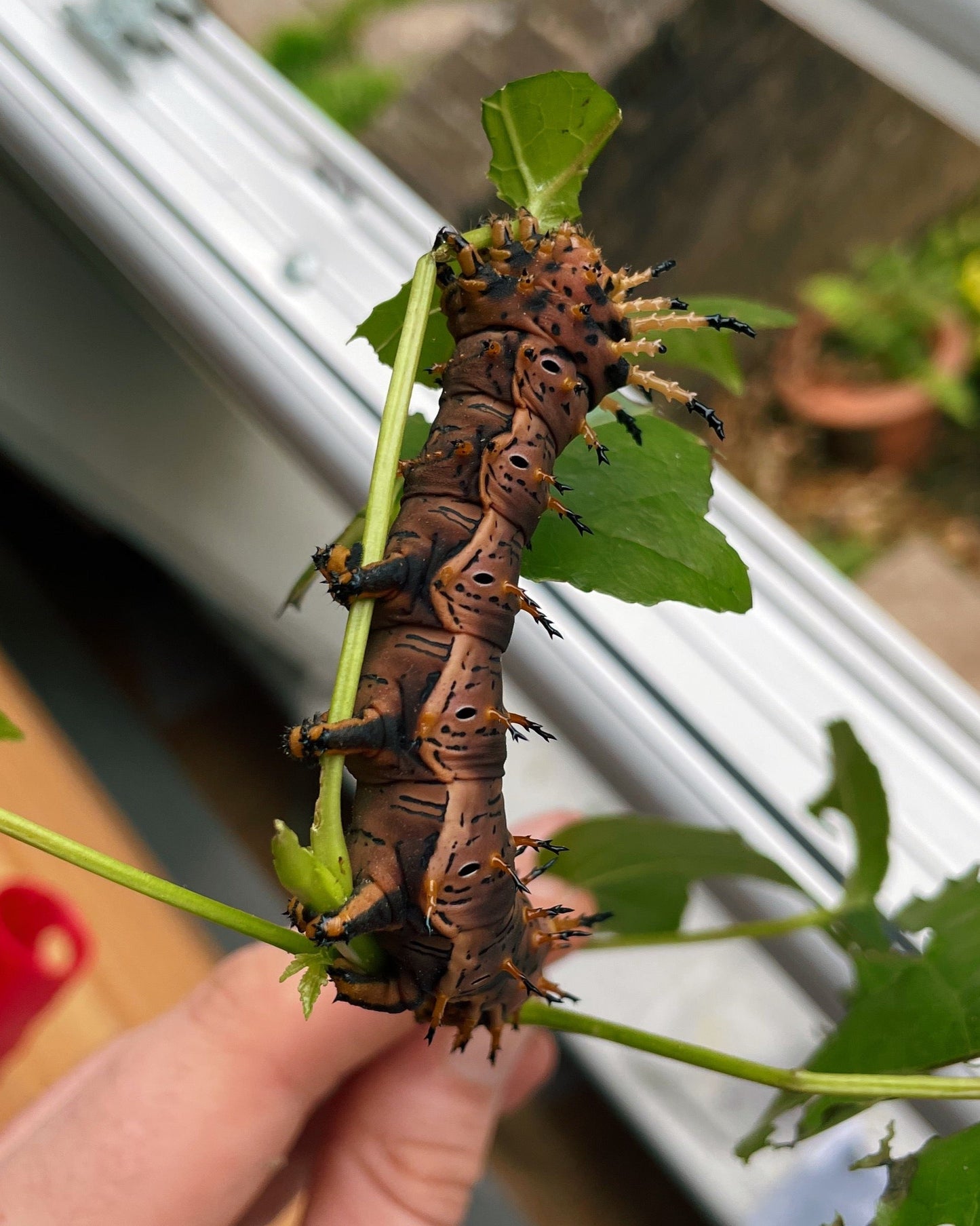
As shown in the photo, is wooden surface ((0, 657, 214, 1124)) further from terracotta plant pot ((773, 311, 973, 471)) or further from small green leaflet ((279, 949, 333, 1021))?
terracotta plant pot ((773, 311, 973, 471))

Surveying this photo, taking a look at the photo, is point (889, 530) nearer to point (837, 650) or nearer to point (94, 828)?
point (837, 650)

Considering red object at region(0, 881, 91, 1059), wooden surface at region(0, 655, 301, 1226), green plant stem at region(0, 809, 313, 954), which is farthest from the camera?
wooden surface at region(0, 655, 301, 1226)

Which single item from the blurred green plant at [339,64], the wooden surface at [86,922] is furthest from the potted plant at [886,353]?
the wooden surface at [86,922]

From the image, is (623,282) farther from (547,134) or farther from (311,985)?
(311,985)

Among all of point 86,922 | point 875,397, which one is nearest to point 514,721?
point 86,922

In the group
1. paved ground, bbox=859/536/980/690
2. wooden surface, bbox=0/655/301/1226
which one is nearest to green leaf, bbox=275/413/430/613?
wooden surface, bbox=0/655/301/1226

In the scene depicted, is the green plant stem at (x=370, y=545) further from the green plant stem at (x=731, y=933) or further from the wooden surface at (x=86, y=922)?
the wooden surface at (x=86, y=922)
